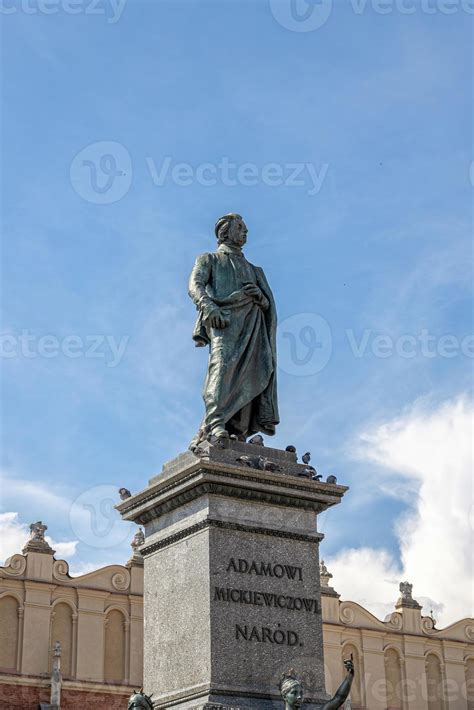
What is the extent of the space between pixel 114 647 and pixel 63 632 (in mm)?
1553

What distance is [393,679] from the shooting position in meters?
37.3

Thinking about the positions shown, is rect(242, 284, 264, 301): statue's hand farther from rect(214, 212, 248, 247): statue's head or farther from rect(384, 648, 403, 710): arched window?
rect(384, 648, 403, 710): arched window

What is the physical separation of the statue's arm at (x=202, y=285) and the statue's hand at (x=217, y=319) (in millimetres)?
39

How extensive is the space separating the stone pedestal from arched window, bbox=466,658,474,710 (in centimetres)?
2985

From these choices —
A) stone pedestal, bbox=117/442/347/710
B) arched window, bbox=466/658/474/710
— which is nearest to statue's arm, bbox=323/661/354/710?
stone pedestal, bbox=117/442/347/710

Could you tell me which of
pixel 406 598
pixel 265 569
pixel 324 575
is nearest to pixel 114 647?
pixel 324 575

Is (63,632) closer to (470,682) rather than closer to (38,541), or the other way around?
(38,541)

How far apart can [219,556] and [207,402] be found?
1.67 metres

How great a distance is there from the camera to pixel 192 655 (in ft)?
34.0

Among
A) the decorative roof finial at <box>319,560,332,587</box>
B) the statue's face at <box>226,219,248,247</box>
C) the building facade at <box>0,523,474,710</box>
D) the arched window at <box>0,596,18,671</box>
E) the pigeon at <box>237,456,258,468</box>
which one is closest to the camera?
the pigeon at <box>237,456,258,468</box>

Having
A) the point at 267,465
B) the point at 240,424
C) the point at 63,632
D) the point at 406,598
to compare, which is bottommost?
the point at 267,465

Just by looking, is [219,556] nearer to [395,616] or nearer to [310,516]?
[310,516]

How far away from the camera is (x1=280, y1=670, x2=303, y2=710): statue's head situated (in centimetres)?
995

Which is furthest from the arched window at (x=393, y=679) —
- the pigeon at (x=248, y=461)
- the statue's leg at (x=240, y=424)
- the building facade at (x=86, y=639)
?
the pigeon at (x=248, y=461)
